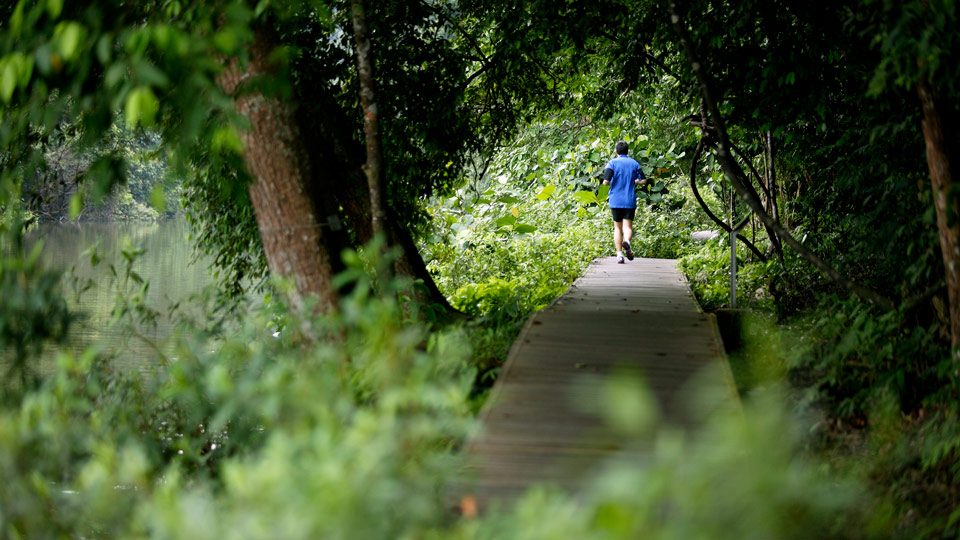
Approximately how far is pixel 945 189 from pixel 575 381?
2.42 meters

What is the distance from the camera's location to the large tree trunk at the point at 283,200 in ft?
18.7

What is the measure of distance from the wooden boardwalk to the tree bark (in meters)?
1.56

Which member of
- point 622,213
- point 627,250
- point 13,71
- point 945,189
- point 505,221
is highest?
point 13,71

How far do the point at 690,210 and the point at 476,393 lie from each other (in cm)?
1298

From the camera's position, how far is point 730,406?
423 cm

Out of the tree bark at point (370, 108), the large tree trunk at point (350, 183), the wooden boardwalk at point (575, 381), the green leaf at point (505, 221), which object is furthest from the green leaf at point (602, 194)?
the tree bark at point (370, 108)

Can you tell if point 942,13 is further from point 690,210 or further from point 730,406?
point 690,210

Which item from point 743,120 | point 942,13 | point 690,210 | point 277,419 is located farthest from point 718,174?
point 277,419

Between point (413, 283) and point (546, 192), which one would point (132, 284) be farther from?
point (546, 192)

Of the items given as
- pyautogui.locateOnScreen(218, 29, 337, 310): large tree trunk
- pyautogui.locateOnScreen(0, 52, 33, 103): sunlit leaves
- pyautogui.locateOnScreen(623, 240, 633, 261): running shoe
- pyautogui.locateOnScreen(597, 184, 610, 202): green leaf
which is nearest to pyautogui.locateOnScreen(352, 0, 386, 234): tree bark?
pyautogui.locateOnScreen(218, 29, 337, 310): large tree trunk

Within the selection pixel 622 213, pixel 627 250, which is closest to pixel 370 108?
pixel 622 213

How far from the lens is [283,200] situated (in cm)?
577

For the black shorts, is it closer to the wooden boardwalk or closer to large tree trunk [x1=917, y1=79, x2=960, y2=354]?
the wooden boardwalk

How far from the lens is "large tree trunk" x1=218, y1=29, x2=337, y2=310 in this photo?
5707 millimetres
